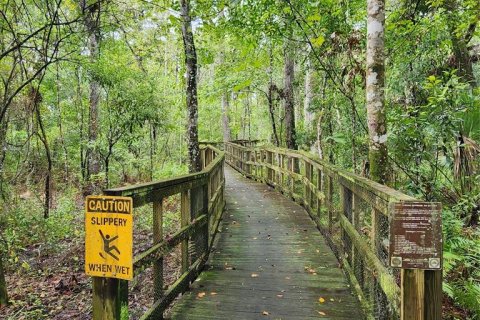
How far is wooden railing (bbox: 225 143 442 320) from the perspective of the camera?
2.16 metres

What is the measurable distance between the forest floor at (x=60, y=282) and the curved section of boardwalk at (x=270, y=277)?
107 centimetres

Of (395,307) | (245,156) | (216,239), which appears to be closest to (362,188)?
(395,307)

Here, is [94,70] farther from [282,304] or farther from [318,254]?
[282,304]

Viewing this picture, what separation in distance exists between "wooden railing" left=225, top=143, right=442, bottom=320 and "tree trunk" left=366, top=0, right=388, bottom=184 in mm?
616

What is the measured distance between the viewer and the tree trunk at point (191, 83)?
806 cm

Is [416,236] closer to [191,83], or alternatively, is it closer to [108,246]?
[108,246]

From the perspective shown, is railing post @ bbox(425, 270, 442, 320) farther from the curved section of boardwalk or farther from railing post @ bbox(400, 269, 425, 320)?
the curved section of boardwalk

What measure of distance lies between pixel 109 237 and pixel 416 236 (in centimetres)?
194

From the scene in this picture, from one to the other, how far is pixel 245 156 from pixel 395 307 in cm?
1413

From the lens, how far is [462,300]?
4344mm

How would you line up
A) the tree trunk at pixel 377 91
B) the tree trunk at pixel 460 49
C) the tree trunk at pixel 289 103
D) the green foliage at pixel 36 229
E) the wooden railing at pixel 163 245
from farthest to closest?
the tree trunk at pixel 289 103, the green foliage at pixel 36 229, the tree trunk at pixel 460 49, the tree trunk at pixel 377 91, the wooden railing at pixel 163 245

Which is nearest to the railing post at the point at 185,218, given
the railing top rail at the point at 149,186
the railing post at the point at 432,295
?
the railing top rail at the point at 149,186

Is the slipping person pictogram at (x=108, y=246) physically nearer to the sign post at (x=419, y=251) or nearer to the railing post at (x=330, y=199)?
the sign post at (x=419, y=251)

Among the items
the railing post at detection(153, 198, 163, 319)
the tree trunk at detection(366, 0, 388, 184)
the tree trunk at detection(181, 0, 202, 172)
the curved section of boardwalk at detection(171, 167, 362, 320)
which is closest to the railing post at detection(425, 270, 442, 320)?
the curved section of boardwalk at detection(171, 167, 362, 320)
